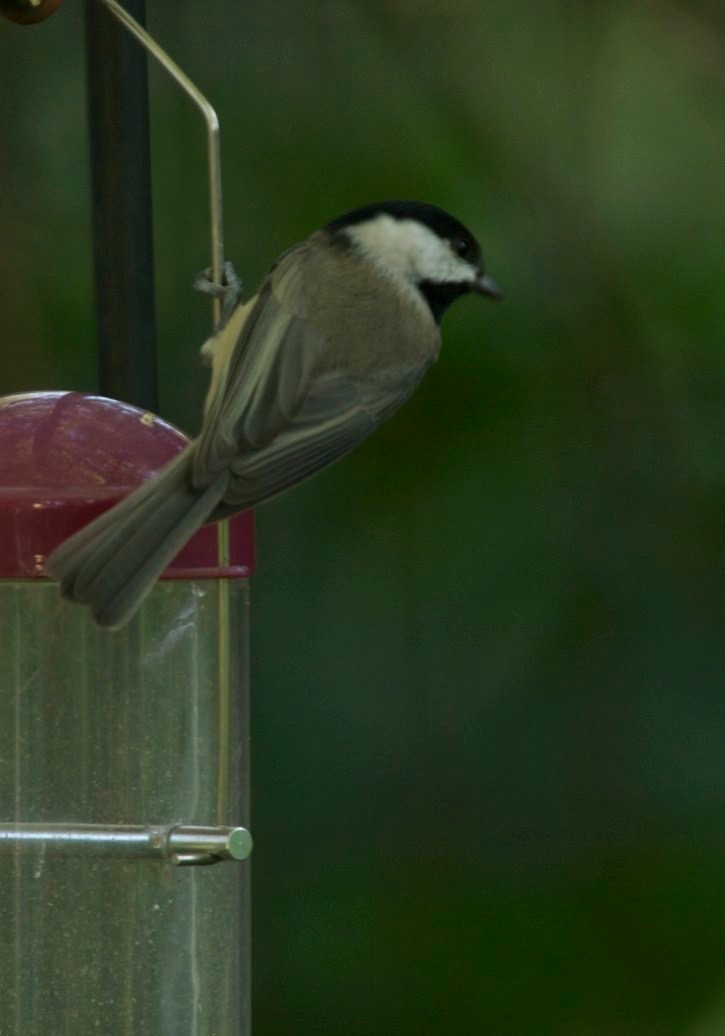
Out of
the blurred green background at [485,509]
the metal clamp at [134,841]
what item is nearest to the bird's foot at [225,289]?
the metal clamp at [134,841]

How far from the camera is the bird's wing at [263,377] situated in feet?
4.88

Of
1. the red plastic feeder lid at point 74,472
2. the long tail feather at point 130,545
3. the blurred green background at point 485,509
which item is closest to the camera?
the long tail feather at point 130,545

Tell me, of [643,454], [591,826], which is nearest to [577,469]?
[643,454]

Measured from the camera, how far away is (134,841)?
155 cm

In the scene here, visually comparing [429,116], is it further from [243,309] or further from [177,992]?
[177,992]

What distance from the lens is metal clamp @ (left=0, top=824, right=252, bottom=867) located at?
145cm

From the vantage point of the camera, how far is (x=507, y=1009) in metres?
2.79

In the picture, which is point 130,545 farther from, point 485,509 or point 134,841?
point 485,509

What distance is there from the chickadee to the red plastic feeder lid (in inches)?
2.6

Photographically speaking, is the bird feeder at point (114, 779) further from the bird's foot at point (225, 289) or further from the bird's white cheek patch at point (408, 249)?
the bird's white cheek patch at point (408, 249)

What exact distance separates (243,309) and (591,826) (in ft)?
5.34

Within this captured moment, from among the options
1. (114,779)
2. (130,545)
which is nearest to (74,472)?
(130,545)

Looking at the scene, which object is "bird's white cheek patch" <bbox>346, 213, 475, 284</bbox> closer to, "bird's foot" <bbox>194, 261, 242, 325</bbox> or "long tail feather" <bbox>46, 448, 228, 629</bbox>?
"bird's foot" <bbox>194, 261, 242, 325</bbox>

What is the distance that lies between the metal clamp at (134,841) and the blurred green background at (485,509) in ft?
4.24
